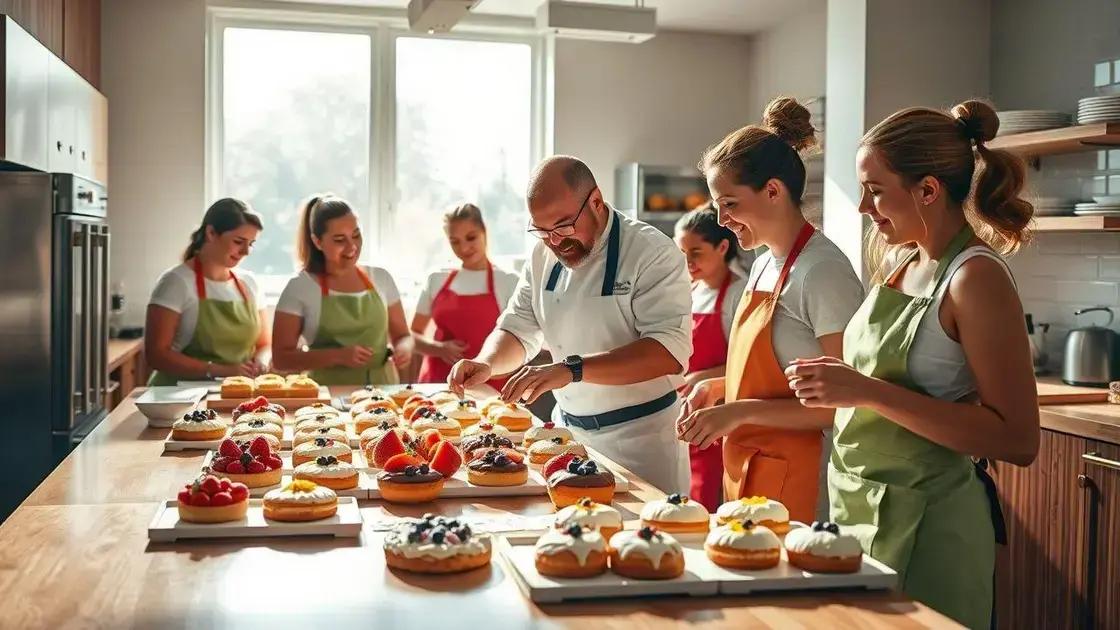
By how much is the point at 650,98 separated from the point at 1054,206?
3318 millimetres

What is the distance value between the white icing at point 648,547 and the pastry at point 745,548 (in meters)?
0.07

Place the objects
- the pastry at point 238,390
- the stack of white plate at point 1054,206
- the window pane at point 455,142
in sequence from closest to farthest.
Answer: the pastry at point 238,390 → the stack of white plate at point 1054,206 → the window pane at point 455,142

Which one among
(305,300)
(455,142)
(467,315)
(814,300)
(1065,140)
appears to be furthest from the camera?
(455,142)

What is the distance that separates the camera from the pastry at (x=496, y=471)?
7.26 feet

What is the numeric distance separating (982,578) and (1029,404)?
342 millimetres

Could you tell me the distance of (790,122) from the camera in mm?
2535

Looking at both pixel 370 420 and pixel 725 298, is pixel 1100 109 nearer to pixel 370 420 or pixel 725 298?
pixel 725 298

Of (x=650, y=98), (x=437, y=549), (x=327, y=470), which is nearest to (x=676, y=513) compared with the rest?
(x=437, y=549)

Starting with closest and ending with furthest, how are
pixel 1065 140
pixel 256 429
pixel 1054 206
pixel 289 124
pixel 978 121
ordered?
pixel 978 121 < pixel 256 429 < pixel 1065 140 < pixel 1054 206 < pixel 289 124

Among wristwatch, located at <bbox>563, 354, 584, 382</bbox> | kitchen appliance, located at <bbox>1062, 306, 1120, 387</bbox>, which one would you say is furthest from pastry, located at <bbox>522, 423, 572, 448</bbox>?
kitchen appliance, located at <bbox>1062, 306, 1120, 387</bbox>

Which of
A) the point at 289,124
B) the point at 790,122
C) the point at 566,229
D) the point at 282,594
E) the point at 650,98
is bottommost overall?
the point at 282,594

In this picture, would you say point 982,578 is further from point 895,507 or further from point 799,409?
point 799,409

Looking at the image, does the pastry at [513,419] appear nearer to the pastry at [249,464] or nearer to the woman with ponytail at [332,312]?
the pastry at [249,464]

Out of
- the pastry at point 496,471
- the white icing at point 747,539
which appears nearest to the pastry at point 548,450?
the pastry at point 496,471
